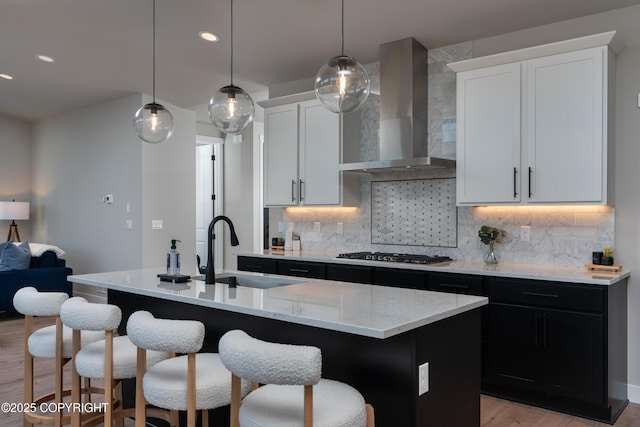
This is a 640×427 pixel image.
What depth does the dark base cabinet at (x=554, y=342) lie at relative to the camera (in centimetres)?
311

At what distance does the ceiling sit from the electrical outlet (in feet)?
9.00

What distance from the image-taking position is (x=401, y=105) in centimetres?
434

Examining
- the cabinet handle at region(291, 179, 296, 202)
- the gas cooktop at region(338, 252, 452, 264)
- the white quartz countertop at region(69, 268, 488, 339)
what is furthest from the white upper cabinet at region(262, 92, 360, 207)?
the white quartz countertop at region(69, 268, 488, 339)

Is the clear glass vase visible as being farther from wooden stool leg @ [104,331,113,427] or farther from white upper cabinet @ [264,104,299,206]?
wooden stool leg @ [104,331,113,427]

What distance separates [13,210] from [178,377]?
22.4 feet

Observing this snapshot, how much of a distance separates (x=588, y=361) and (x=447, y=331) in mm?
1646

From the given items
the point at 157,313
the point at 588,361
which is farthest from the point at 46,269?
the point at 588,361

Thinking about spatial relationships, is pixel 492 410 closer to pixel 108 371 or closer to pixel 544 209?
pixel 544 209

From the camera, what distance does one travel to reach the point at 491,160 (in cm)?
380

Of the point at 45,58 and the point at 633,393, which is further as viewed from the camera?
the point at 45,58

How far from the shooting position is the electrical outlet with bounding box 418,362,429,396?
1898mm

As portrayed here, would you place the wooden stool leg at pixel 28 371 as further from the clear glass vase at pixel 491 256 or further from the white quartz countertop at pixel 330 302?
the clear glass vase at pixel 491 256

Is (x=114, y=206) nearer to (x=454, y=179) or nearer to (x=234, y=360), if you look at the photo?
(x=454, y=179)

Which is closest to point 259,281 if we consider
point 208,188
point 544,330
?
point 544,330
